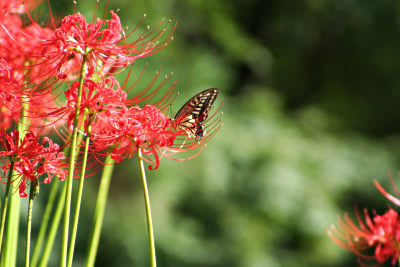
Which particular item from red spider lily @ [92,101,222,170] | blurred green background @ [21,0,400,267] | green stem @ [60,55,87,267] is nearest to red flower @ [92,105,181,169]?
red spider lily @ [92,101,222,170]

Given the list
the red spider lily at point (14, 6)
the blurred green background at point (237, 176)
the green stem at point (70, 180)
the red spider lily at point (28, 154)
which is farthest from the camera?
the blurred green background at point (237, 176)

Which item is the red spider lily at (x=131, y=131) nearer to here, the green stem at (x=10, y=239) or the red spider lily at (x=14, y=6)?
the green stem at (x=10, y=239)

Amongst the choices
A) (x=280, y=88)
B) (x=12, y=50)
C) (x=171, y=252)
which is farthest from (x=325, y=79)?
(x=12, y=50)

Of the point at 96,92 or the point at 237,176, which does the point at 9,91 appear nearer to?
the point at 96,92

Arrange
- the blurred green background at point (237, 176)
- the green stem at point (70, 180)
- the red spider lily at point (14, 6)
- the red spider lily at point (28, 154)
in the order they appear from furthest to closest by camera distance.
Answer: the blurred green background at point (237, 176)
the red spider lily at point (14, 6)
the red spider lily at point (28, 154)
the green stem at point (70, 180)

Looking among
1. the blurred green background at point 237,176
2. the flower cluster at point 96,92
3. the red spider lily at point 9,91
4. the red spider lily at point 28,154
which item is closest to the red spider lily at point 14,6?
the flower cluster at point 96,92

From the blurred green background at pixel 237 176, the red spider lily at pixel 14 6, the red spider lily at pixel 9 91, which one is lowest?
the red spider lily at pixel 9 91

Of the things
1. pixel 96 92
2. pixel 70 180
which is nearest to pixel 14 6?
pixel 96 92

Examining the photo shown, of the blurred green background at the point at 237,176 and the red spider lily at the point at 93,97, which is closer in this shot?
the red spider lily at the point at 93,97

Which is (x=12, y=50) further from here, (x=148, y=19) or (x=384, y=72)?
(x=384, y=72)

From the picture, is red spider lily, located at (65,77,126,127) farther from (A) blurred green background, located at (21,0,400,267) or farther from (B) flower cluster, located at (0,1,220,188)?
(A) blurred green background, located at (21,0,400,267)

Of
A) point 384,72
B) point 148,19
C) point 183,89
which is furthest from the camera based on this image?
point 384,72
